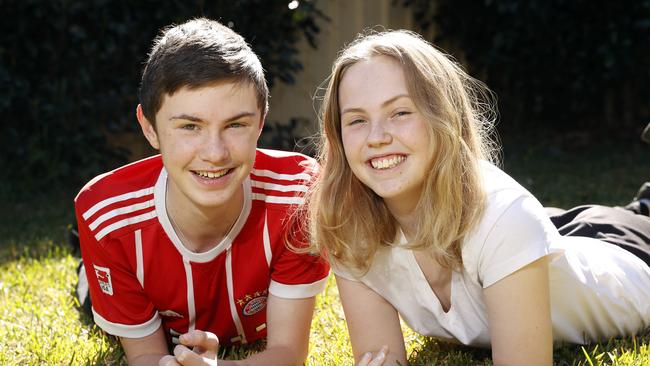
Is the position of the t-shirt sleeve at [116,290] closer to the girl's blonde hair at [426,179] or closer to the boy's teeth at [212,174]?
the boy's teeth at [212,174]

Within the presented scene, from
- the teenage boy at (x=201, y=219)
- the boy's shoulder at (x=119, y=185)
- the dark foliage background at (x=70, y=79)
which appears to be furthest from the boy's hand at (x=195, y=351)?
the dark foliage background at (x=70, y=79)

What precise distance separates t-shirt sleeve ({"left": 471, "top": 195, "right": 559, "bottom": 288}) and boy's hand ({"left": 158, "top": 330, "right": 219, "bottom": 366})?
0.74m

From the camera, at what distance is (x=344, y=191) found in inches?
93.7

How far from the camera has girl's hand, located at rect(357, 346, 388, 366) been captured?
2186 mm

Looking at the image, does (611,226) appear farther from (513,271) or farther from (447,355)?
(513,271)

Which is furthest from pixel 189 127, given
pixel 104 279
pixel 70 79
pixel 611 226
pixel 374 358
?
pixel 70 79

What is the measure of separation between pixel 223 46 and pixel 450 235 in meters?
0.84

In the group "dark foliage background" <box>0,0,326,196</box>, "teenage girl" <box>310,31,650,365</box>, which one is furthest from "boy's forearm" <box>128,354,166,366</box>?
"dark foliage background" <box>0,0,326,196</box>

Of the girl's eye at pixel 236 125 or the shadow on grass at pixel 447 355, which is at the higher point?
the girl's eye at pixel 236 125

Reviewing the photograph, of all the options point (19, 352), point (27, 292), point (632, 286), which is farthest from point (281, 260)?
point (27, 292)

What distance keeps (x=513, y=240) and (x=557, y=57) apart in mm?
4497

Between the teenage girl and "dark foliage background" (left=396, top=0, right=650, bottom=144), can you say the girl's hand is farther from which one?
"dark foliage background" (left=396, top=0, right=650, bottom=144)

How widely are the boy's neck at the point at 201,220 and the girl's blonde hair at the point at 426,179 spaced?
0.82 feet

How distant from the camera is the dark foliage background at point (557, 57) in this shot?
5.91 m
